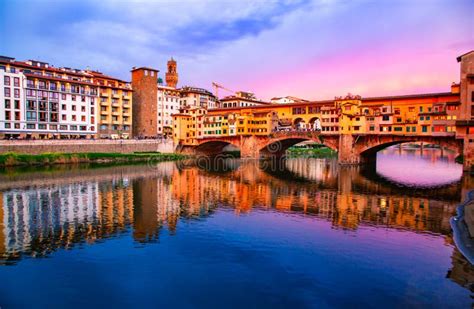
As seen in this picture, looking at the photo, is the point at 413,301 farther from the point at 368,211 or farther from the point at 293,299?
the point at 368,211

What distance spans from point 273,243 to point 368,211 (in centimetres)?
1086

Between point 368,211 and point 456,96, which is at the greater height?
point 456,96

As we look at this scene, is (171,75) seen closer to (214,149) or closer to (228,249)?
(214,149)

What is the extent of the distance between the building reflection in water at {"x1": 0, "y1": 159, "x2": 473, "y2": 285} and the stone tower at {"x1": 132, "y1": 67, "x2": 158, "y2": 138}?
137 feet

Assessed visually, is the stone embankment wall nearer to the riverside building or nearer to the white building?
the riverside building

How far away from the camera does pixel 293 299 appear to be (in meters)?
12.5

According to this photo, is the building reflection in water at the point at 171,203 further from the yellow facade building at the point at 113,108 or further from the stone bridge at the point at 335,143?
the yellow facade building at the point at 113,108

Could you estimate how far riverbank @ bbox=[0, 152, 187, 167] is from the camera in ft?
170

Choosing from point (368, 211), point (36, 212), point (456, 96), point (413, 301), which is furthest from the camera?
point (456, 96)

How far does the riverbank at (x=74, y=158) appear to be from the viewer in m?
51.8

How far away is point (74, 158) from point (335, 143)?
1707 inches

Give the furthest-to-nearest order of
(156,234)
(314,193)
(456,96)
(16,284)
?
1. (456,96)
2. (314,193)
3. (156,234)
4. (16,284)

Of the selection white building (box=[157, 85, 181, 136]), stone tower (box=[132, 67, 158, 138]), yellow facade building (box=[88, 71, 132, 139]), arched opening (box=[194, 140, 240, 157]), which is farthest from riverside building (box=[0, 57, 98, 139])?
white building (box=[157, 85, 181, 136])

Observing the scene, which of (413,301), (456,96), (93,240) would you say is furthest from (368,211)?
(456,96)
